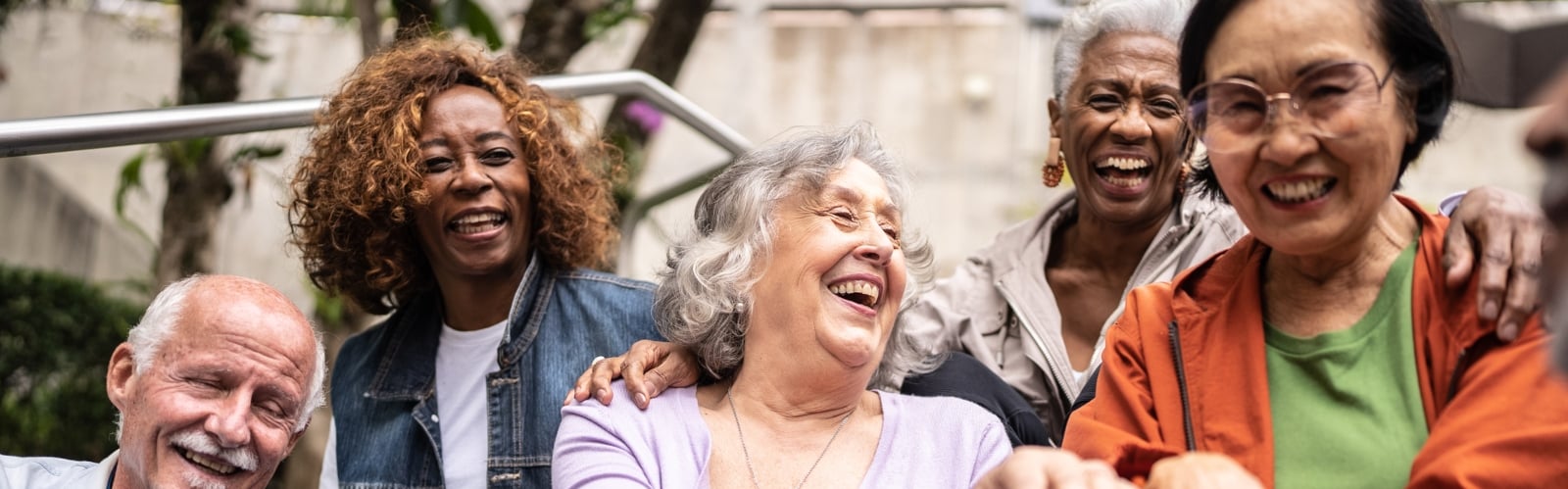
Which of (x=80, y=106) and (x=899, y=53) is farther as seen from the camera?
(x=899, y=53)

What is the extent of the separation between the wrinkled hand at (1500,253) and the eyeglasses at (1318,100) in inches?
7.8

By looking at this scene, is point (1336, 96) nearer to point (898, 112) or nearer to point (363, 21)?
point (363, 21)

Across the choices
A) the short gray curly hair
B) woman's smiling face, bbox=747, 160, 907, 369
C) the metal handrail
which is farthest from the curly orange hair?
woman's smiling face, bbox=747, 160, 907, 369

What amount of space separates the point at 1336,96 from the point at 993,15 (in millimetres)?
7939

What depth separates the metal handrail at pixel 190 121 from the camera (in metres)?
2.32

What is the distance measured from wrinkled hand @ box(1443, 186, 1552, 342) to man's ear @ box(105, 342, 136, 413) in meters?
2.06

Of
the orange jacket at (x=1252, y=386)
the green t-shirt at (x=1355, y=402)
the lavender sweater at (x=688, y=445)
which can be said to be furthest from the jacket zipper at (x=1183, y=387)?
the lavender sweater at (x=688, y=445)

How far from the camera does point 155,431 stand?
2525 mm

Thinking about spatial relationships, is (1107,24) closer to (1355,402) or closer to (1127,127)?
(1127,127)

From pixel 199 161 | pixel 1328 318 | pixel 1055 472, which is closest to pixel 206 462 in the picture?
pixel 1055 472

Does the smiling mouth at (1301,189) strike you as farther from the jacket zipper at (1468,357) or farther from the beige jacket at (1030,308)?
the beige jacket at (1030,308)

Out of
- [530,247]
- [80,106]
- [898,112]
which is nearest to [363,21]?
[530,247]

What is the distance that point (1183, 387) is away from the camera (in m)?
1.98

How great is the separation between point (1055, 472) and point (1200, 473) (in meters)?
0.17
